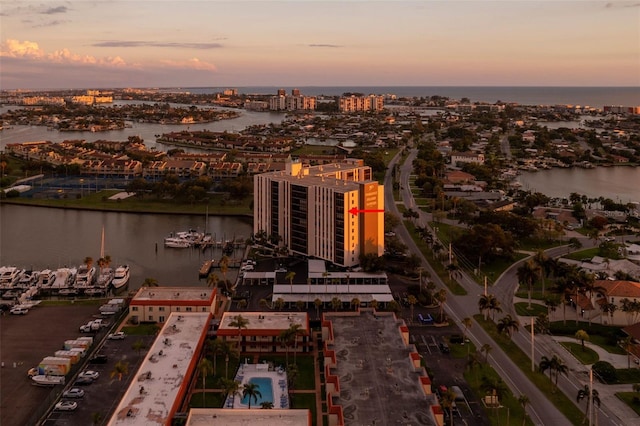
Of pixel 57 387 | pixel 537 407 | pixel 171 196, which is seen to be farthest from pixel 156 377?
pixel 171 196

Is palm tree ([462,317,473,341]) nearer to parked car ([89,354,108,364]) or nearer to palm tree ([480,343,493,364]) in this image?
palm tree ([480,343,493,364])

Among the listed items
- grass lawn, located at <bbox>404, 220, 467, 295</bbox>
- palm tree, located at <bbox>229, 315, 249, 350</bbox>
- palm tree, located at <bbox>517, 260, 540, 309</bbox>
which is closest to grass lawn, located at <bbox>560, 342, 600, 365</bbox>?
palm tree, located at <bbox>517, 260, 540, 309</bbox>

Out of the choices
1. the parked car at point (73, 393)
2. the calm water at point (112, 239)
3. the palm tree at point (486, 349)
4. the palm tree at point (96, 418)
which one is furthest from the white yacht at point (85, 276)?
the palm tree at point (486, 349)

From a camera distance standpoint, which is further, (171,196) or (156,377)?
(171,196)

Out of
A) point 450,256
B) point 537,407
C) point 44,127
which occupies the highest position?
point 44,127

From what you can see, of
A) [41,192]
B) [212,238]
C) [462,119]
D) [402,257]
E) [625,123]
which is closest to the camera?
[402,257]

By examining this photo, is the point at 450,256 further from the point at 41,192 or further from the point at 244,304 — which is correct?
the point at 41,192

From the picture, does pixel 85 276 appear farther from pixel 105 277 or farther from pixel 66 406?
pixel 66 406
